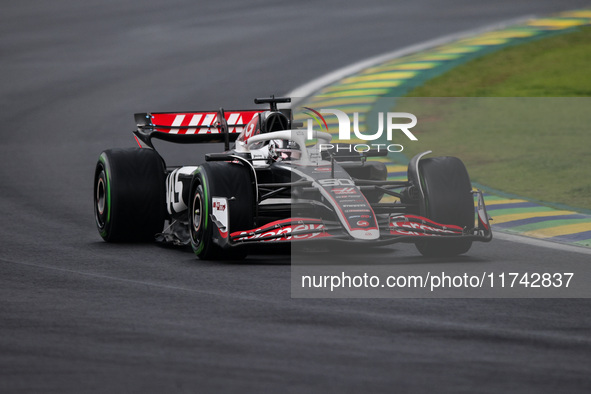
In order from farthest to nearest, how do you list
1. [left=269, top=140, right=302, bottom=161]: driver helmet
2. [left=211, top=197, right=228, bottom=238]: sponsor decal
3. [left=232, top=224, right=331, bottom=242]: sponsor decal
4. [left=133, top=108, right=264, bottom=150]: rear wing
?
[left=133, top=108, right=264, bottom=150]: rear wing
[left=269, top=140, right=302, bottom=161]: driver helmet
[left=211, top=197, right=228, bottom=238]: sponsor decal
[left=232, top=224, right=331, bottom=242]: sponsor decal

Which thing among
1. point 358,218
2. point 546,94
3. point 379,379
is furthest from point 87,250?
point 546,94

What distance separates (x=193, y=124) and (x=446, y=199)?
3.63 metres

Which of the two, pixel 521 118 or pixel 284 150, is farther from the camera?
pixel 521 118

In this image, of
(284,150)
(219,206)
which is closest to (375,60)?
(284,150)

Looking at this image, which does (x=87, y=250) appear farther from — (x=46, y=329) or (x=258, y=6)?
(x=258, y=6)

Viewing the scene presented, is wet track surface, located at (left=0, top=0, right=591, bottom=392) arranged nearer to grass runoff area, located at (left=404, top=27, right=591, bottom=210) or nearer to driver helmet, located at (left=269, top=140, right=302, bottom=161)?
driver helmet, located at (left=269, top=140, right=302, bottom=161)

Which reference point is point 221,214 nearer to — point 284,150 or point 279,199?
point 279,199

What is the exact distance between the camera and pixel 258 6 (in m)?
32.9

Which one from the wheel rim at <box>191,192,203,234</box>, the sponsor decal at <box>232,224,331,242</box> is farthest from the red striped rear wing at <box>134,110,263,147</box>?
the sponsor decal at <box>232,224,331,242</box>

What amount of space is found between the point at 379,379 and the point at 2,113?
16.6 metres

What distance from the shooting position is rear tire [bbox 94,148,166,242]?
11578 millimetres

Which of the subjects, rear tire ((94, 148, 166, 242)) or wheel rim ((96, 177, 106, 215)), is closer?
rear tire ((94, 148, 166, 242))

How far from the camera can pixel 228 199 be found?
998 centimetres

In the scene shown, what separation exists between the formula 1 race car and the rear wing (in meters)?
0.79
